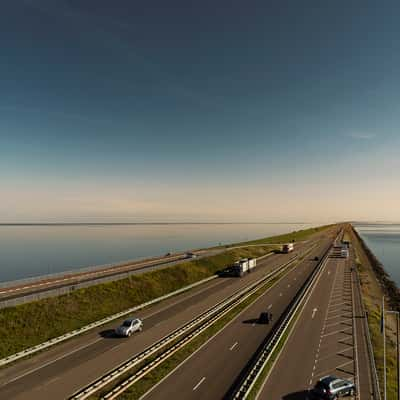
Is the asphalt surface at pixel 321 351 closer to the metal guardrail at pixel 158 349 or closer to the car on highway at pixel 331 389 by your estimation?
the car on highway at pixel 331 389

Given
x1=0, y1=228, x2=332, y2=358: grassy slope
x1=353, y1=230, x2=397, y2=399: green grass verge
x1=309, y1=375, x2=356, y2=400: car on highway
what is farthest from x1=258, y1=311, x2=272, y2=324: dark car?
x1=0, y1=228, x2=332, y2=358: grassy slope

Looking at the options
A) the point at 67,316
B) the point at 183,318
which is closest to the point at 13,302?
the point at 67,316

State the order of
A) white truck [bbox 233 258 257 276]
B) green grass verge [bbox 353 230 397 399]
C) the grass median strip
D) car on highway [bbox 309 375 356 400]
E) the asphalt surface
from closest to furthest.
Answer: car on highway [bbox 309 375 356 400]
the grass median strip
the asphalt surface
green grass verge [bbox 353 230 397 399]
white truck [bbox 233 258 257 276]

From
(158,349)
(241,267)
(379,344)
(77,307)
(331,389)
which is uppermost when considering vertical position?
(241,267)

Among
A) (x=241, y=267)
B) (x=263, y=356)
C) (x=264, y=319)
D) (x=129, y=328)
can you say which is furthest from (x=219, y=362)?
(x=241, y=267)

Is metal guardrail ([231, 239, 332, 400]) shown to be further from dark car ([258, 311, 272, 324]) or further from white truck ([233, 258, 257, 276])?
white truck ([233, 258, 257, 276])

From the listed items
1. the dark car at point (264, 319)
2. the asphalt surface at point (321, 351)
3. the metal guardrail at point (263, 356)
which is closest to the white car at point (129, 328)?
the metal guardrail at point (263, 356)

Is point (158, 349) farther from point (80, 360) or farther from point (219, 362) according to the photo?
point (80, 360)
